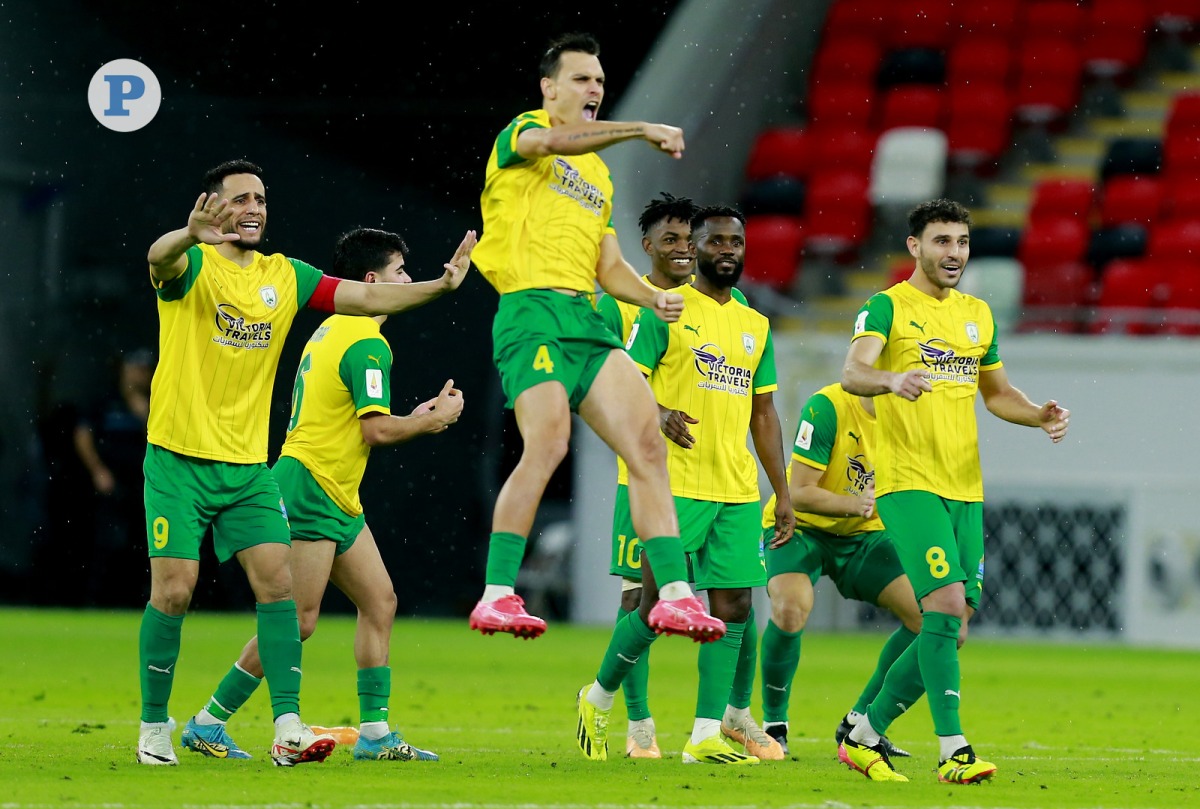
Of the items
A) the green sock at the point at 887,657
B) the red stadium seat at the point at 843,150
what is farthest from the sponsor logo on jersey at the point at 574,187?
the red stadium seat at the point at 843,150

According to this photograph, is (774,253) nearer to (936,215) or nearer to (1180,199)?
(1180,199)

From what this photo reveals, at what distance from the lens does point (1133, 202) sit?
18203 mm

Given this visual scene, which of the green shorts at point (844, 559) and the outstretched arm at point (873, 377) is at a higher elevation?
the outstretched arm at point (873, 377)

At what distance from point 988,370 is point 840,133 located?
516 inches

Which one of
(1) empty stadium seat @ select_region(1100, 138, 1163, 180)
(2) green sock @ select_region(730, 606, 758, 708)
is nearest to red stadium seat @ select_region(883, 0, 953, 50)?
(1) empty stadium seat @ select_region(1100, 138, 1163, 180)

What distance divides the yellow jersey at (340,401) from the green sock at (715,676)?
1448mm

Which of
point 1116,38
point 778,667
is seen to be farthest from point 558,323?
point 1116,38

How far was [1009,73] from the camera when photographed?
2003cm

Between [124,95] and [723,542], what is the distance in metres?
9.94

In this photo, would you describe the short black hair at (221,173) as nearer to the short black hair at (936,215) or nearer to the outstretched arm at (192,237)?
the outstretched arm at (192,237)

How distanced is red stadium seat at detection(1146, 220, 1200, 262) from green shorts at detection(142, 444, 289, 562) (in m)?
12.7

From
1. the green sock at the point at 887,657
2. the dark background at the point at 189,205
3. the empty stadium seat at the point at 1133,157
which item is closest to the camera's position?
the green sock at the point at 887,657

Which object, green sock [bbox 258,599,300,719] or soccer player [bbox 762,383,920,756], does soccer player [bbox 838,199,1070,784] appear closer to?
soccer player [bbox 762,383,920,756]

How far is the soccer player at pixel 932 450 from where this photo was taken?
A: 257 inches
